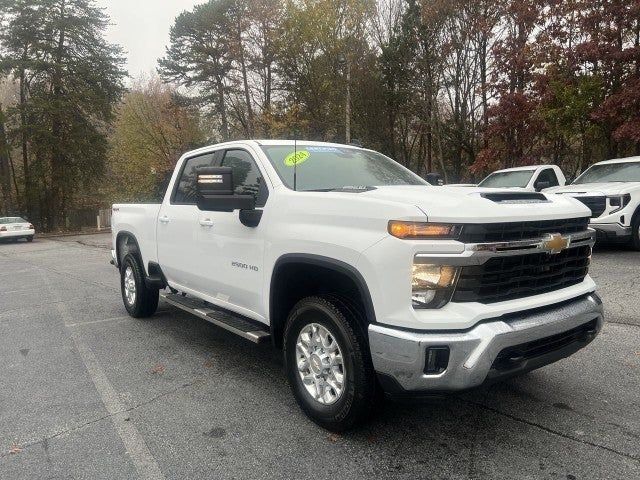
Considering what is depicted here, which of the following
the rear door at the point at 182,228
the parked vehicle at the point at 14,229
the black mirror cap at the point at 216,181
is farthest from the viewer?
the parked vehicle at the point at 14,229

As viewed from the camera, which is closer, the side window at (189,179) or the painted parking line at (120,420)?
the painted parking line at (120,420)

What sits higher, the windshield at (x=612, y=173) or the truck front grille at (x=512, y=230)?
the windshield at (x=612, y=173)

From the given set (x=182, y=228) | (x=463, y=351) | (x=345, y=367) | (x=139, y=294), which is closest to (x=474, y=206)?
(x=463, y=351)

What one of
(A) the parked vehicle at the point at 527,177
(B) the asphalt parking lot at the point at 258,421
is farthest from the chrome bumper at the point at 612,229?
(B) the asphalt parking lot at the point at 258,421

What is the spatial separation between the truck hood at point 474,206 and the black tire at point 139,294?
3.88m

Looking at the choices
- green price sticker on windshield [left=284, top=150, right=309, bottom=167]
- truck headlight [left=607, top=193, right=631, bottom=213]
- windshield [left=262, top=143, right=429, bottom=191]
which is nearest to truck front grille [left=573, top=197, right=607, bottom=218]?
truck headlight [left=607, top=193, right=631, bottom=213]

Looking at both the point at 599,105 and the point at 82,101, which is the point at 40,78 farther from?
the point at 599,105

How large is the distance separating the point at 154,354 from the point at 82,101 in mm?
30573

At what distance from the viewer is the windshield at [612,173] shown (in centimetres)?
988

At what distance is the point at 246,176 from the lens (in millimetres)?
4141

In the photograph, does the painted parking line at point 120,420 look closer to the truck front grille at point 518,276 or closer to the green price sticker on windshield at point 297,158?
the truck front grille at point 518,276

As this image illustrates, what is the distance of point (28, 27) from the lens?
1152 inches

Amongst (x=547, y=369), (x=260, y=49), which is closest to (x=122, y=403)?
(x=547, y=369)

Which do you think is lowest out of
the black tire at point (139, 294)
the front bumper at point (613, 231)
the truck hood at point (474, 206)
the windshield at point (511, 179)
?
the black tire at point (139, 294)
